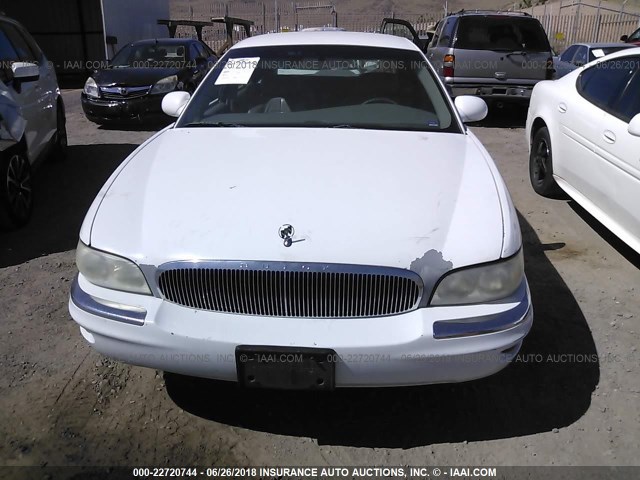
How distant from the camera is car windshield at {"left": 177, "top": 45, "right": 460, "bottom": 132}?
3559 mm

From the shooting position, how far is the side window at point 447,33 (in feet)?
32.1

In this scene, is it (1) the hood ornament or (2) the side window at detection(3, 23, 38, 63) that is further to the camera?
(2) the side window at detection(3, 23, 38, 63)

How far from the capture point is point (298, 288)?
2291 mm

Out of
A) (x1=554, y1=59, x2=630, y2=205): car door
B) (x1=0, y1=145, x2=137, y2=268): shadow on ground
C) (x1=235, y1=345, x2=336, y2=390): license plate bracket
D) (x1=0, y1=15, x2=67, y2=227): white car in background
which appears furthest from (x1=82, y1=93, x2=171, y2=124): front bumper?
(x1=235, y1=345, x2=336, y2=390): license plate bracket

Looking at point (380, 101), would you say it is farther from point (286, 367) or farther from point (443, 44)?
point (443, 44)

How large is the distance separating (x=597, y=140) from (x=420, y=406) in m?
2.75

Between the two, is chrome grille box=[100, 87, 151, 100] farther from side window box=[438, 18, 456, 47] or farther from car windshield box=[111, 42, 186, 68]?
side window box=[438, 18, 456, 47]

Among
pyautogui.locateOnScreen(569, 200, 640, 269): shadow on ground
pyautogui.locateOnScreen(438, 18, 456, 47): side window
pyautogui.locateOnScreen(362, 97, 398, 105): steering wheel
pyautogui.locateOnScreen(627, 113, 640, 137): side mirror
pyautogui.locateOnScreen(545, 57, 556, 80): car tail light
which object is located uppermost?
pyautogui.locateOnScreen(362, 97, 398, 105): steering wheel

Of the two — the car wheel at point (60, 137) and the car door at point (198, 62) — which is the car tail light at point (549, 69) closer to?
the car door at point (198, 62)

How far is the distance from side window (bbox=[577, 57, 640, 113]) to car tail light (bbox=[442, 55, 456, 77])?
176 inches

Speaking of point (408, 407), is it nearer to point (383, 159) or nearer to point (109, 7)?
point (383, 159)

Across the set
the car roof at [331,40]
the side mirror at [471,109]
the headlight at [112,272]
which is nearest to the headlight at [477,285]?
the headlight at [112,272]

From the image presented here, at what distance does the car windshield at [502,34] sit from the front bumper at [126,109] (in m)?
4.91

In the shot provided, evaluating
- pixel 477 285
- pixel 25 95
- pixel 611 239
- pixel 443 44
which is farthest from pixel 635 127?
pixel 443 44
